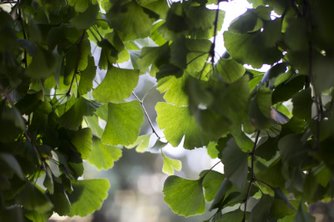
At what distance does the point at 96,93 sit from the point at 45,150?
0.08m

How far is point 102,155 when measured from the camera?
0.58 m

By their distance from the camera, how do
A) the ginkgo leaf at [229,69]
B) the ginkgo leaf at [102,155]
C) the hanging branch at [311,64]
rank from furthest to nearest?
1. the ginkgo leaf at [102,155]
2. the ginkgo leaf at [229,69]
3. the hanging branch at [311,64]

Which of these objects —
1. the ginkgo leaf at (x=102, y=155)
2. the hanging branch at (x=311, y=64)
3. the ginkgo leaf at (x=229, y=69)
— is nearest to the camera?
the hanging branch at (x=311, y=64)

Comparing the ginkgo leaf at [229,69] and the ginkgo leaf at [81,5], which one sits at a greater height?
the ginkgo leaf at [81,5]

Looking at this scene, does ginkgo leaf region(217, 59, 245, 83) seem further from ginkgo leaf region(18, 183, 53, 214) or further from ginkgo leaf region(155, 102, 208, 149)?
ginkgo leaf region(18, 183, 53, 214)

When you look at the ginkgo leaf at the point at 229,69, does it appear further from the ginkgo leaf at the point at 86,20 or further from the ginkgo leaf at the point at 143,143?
the ginkgo leaf at the point at 143,143

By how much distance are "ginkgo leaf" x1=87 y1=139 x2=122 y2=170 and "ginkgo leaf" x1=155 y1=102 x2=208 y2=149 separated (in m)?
0.12

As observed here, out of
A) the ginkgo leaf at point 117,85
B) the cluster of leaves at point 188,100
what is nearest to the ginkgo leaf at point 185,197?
the cluster of leaves at point 188,100

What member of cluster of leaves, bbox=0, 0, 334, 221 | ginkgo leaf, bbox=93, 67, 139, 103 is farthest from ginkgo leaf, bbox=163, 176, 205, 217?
ginkgo leaf, bbox=93, 67, 139, 103

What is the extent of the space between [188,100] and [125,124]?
8.4 inches

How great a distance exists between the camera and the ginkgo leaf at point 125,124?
1.63 feet

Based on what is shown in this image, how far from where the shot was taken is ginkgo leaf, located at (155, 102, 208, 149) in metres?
0.46

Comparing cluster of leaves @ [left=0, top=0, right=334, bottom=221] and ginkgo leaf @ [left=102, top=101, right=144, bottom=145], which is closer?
cluster of leaves @ [left=0, top=0, right=334, bottom=221]

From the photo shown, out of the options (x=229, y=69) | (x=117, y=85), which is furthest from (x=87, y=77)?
(x=229, y=69)
